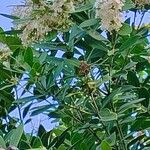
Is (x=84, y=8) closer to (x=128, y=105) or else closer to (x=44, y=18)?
(x=44, y=18)

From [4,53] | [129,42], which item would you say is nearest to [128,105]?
[129,42]

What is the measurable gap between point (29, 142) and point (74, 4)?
1.62ft

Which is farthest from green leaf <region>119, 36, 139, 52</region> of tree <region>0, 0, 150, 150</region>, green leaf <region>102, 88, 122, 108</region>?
green leaf <region>102, 88, 122, 108</region>

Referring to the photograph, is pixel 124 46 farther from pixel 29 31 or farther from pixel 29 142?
pixel 29 142

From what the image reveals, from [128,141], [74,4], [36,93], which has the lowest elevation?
[128,141]

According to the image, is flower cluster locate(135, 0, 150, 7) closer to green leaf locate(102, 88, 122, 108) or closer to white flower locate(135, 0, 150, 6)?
white flower locate(135, 0, 150, 6)

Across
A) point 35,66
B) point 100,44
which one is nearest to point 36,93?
point 35,66

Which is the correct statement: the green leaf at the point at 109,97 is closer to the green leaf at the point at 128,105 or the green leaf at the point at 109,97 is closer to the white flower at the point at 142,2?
the green leaf at the point at 128,105

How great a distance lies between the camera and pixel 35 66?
1.95 metres

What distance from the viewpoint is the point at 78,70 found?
1854 millimetres

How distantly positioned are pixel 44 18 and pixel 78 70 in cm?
21

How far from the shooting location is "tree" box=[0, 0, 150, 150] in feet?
6.25

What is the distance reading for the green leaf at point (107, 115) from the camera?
1.81 meters

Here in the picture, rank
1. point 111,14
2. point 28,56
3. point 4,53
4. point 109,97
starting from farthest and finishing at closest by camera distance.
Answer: point 4,53 → point 28,56 → point 109,97 → point 111,14
